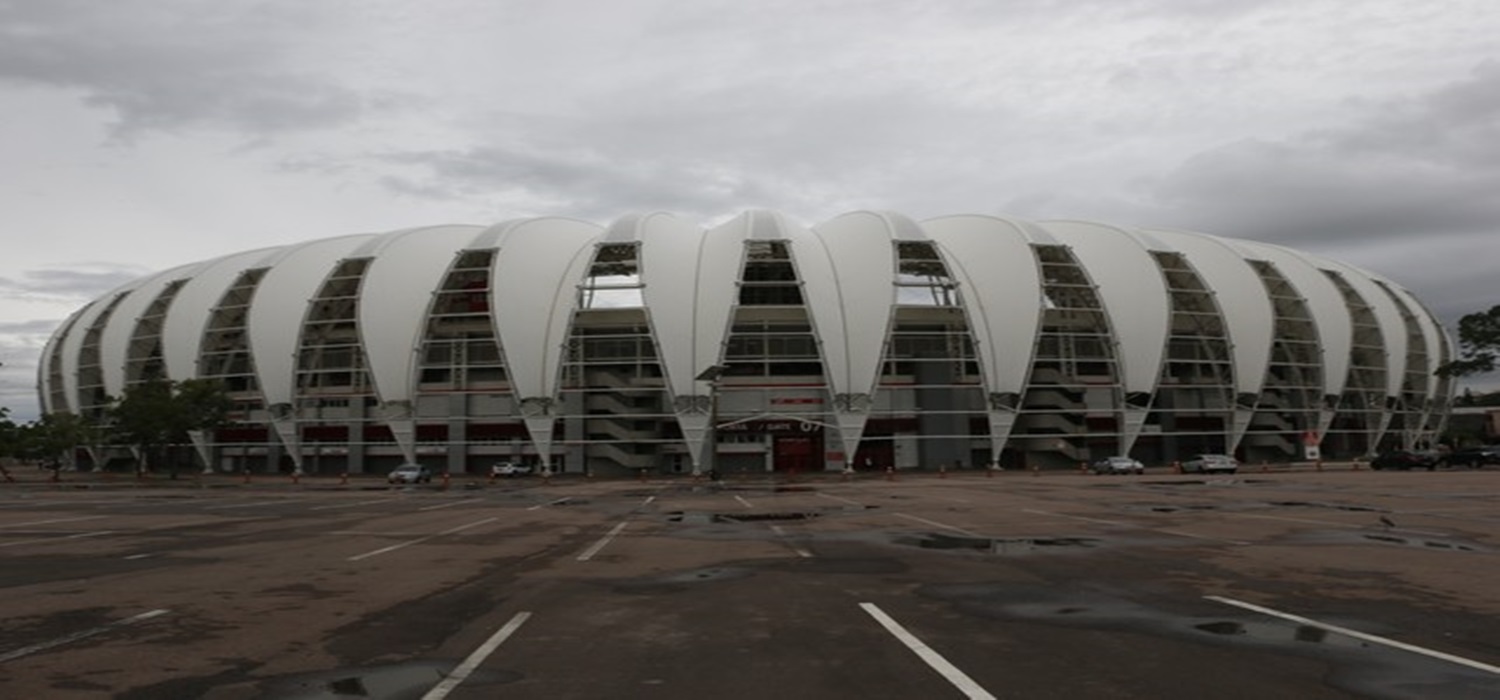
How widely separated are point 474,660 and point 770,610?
10.5 ft

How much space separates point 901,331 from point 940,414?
275 inches

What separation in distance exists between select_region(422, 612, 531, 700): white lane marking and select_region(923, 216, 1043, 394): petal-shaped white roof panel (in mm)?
51520

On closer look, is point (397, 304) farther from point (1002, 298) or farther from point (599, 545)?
point (599, 545)

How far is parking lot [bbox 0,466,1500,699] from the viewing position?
6.04m

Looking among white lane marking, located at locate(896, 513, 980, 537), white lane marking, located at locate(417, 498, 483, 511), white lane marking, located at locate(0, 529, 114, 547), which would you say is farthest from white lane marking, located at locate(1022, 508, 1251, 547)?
white lane marking, located at locate(0, 529, 114, 547)

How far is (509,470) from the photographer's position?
186ft

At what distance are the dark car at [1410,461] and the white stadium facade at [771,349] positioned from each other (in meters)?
11.6

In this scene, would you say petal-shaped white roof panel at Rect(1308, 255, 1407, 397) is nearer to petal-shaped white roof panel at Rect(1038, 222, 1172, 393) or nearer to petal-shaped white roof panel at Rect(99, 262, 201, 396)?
petal-shaped white roof panel at Rect(1038, 222, 1172, 393)

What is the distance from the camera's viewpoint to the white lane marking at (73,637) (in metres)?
Answer: 7.04

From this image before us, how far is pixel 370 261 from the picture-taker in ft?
205

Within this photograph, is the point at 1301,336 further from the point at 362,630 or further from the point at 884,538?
the point at 362,630

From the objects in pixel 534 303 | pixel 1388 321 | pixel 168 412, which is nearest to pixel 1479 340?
pixel 1388 321

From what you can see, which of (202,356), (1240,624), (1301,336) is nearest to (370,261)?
(202,356)

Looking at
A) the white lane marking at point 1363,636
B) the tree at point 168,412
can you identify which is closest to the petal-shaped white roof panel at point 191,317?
the tree at point 168,412
